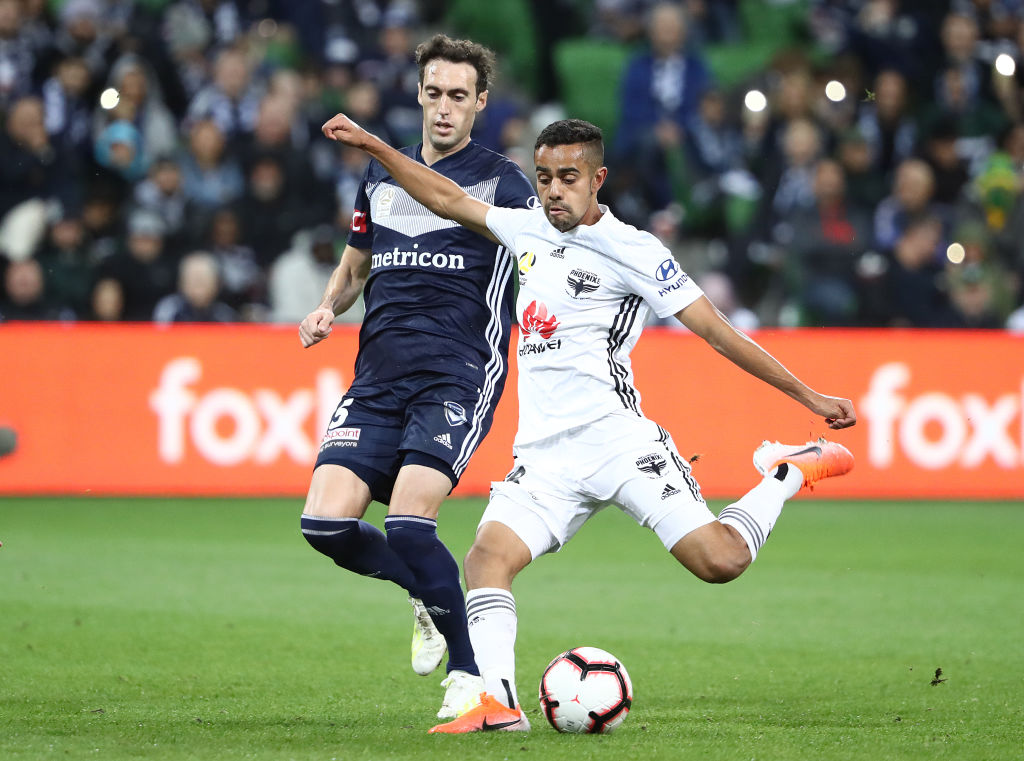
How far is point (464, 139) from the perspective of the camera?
580cm

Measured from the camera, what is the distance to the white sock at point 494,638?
4961 mm

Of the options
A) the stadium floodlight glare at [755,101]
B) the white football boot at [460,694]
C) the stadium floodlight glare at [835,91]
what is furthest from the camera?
the stadium floodlight glare at [835,91]

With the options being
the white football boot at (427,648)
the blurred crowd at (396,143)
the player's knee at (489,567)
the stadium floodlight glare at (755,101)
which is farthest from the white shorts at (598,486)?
the stadium floodlight glare at (755,101)

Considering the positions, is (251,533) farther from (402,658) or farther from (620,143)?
(620,143)

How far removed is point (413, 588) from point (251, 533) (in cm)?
486

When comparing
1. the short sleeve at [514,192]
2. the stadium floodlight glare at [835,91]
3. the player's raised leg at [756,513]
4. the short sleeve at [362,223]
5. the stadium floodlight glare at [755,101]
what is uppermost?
the stadium floodlight glare at [835,91]

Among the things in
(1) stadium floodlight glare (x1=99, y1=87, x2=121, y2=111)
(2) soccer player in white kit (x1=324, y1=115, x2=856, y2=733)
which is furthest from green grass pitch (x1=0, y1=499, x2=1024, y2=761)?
(1) stadium floodlight glare (x1=99, y1=87, x2=121, y2=111)

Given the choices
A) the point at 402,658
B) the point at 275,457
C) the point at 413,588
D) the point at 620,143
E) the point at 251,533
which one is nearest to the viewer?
the point at 413,588

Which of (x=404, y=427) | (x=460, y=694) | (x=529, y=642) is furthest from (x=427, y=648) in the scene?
(x=529, y=642)

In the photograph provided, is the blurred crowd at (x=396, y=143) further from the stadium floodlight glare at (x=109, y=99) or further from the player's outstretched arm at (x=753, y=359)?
the player's outstretched arm at (x=753, y=359)

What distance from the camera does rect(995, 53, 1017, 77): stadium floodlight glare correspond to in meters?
15.0

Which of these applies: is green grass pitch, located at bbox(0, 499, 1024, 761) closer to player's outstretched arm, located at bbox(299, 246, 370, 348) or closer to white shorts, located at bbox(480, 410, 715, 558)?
white shorts, located at bbox(480, 410, 715, 558)

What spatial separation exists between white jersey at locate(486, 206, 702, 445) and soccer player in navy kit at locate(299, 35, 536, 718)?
30 cm

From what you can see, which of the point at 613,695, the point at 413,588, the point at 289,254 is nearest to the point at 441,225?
the point at 413,588
